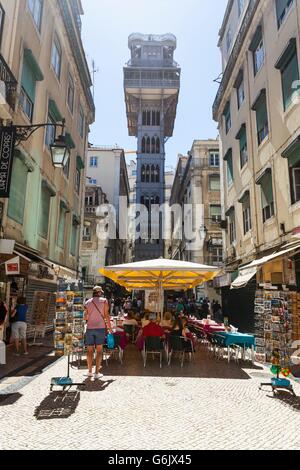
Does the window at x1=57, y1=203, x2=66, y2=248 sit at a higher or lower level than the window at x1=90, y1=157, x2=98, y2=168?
lower

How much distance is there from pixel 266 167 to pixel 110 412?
11.5 meters

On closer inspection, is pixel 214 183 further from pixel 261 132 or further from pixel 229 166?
pixel 261 132

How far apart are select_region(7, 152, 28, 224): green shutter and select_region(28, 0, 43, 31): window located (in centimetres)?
601

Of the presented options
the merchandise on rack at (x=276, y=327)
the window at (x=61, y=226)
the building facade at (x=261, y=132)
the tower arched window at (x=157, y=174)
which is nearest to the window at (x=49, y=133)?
the window at (x=61, y=226)

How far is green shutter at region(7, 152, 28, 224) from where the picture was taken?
11023 millimetres

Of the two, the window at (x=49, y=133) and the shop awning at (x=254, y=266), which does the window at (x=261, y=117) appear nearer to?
the shop awning at (x=254, y=266)

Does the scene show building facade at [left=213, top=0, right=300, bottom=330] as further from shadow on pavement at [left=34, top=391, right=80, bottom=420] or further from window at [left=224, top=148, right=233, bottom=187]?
shadow on pavement at [left=34, top=391, right=80, bottom=420]

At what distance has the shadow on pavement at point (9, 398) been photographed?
17.5 ft

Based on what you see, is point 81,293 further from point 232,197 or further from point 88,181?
point 88,181

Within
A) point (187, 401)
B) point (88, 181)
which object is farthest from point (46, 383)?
point (88, 181)

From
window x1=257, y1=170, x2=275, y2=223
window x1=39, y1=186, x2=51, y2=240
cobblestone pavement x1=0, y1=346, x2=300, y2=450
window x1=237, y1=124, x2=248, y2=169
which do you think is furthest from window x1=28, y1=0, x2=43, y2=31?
cobblestone pavement x1=0, y1=346, x2=300, y2=450

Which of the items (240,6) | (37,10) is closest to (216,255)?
(240,6)

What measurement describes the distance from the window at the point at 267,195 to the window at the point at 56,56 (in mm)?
10720

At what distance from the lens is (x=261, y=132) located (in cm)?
1480
